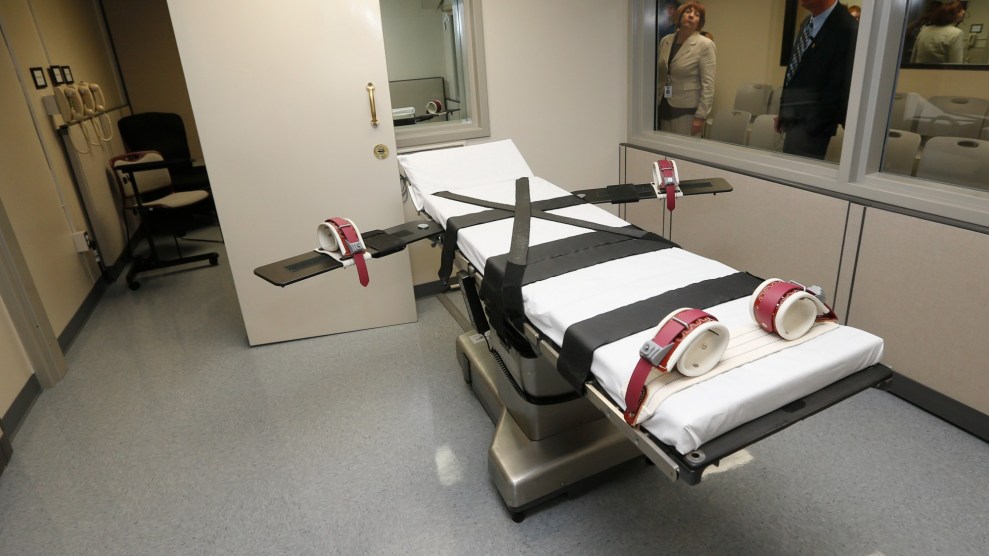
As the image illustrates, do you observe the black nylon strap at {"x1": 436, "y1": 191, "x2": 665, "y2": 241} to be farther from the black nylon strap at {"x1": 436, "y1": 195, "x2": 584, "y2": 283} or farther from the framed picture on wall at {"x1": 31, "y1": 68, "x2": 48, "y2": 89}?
the framed picture on wall at {"x1": 31, "y1": 68, "x2": 48, "y2": 89}

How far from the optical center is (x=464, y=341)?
8.39 feet

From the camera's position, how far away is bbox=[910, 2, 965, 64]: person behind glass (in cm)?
213

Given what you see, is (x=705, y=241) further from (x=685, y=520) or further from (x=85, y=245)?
(x=85, y=245)

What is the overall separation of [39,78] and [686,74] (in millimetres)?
4080

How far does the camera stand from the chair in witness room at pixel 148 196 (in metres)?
4.06

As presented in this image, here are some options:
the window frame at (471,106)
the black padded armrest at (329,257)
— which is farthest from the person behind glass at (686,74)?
the black padded armrest at (329,257)

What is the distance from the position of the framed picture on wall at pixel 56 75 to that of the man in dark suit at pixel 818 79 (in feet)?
15.1

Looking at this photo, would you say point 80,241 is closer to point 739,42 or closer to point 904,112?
point 739,42

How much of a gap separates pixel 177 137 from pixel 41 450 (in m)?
3.62

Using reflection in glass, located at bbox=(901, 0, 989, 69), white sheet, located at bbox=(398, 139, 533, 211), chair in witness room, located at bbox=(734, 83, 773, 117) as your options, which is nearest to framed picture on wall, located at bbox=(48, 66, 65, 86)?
white sheet, located at bbox=(398, 139, 533, 211)

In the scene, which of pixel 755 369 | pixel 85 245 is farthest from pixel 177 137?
pixel 755 369

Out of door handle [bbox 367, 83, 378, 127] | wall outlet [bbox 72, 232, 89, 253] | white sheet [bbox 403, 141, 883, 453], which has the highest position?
door handle [bbox 367, 83, 378, 127]

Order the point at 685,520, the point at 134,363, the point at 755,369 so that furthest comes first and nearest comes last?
the point at 134,363 → the point at 685,520 → the point at 755,369

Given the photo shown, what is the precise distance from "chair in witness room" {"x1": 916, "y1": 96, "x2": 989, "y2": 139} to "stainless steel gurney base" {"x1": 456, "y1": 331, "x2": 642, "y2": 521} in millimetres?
1779
